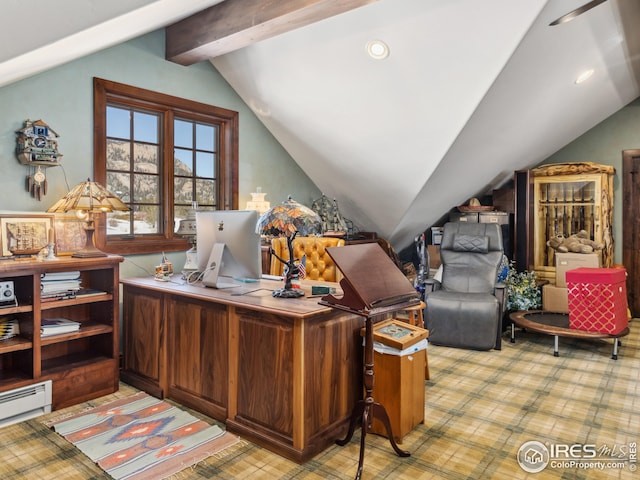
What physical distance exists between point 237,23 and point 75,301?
230 centimetres

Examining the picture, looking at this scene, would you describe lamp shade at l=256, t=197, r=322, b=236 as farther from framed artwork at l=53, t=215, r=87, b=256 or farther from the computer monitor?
framed artwork at l=53, t=215, r=87, b=256

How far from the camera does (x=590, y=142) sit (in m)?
6.29

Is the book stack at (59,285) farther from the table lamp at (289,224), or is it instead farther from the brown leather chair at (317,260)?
the brown leather chair at (317,260)

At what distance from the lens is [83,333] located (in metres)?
3.29

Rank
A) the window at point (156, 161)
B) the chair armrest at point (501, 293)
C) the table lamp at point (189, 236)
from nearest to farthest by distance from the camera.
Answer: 1. the table lamp at point (189, 236)
2. the window at point (156, 161)
3. the chair armrest at point (501, 293)

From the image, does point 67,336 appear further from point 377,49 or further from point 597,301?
point 597,301

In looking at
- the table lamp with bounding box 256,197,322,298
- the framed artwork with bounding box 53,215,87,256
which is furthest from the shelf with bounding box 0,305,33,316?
the table lamp with bounding box 256,197,322,298

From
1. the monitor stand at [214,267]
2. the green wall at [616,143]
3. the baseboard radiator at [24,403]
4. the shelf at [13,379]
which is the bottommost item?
the baseboard radiator at [24,403]

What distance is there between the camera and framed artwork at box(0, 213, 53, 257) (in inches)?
120

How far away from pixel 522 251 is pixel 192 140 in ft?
13.3

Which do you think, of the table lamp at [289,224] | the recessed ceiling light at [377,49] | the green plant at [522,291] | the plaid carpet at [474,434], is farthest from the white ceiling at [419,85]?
the plaid carpet at [474,434]

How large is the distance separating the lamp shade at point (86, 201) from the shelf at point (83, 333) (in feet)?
2.74

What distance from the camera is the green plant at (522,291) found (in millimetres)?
5285

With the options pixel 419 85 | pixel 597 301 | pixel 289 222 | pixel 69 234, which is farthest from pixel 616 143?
pixel 69 234
